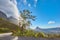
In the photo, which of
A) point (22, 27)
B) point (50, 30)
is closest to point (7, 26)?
point (22, 27)

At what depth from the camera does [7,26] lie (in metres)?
6.43

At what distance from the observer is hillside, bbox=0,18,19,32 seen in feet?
20.7

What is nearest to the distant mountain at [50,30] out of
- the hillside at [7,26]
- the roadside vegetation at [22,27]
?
the roadside vegetation at [22,27]

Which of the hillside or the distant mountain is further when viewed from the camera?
the hillside

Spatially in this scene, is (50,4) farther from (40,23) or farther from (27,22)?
(27,22)

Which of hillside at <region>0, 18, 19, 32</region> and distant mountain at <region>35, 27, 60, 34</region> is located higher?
hillside at <region>0, 18, 19, 32</region>

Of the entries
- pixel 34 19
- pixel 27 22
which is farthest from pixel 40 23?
pixel 27 22

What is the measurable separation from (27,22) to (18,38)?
0.86 meters

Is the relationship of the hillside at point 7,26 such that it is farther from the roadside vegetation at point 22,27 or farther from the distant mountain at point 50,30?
the distant mountain at point 50,30

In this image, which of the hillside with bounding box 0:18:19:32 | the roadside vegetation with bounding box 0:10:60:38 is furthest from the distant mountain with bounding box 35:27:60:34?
the hillside with bounding box 0:18:19:32

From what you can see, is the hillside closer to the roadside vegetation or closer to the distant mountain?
the roadside vegetation

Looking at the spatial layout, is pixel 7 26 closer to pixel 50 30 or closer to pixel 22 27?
pixel 22 27

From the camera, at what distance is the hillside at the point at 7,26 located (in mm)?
6309

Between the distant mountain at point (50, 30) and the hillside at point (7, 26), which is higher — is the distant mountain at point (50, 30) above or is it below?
below
